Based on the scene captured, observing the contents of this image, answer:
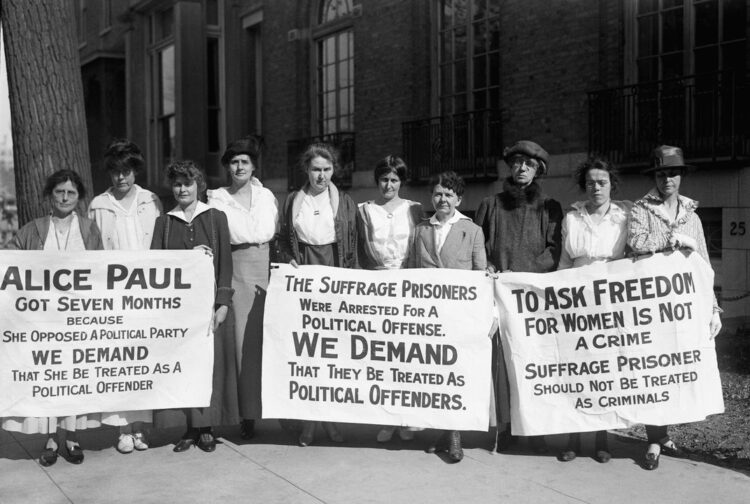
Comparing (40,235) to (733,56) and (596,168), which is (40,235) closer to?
(596,168)

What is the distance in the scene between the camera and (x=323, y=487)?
16.8 feet

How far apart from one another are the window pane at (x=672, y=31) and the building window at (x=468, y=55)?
109 inches

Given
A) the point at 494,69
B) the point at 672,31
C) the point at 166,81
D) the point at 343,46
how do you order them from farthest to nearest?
the point at 166,81 → the point at 343,46 → the point at 494,69 → the point at 672,31

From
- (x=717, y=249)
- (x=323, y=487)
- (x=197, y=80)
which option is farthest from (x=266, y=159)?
(x=323, y=487)

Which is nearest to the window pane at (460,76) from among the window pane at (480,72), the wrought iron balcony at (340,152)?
the window pane at (480,72)

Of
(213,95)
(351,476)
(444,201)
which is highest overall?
(213,95)

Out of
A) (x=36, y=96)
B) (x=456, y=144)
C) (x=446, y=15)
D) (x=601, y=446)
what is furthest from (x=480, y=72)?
(x=601, y=446)

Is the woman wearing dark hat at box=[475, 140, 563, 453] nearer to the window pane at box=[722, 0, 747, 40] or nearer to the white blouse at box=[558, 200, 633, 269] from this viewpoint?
the white blouse at box=[558, 200, 633, 269]

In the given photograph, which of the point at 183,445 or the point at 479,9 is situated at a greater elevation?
the point at 479,9

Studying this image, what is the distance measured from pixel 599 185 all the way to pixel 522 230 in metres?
0.58

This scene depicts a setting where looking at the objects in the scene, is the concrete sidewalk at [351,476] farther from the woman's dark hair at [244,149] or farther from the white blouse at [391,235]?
the woman's dark hair at [244,149]

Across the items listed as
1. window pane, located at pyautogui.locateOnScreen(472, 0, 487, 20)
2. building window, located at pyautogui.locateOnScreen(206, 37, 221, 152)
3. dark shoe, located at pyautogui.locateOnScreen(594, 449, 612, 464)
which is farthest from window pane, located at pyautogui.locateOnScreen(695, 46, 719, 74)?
building window, located at pyautogui.locateOnScreen(206, 37, 221, 152)

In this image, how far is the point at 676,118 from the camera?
1039 cm

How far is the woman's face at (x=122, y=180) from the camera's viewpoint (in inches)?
232
